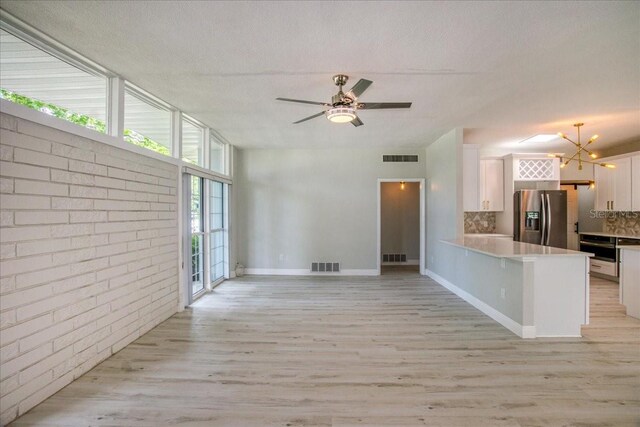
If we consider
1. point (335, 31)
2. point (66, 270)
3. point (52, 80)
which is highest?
point (335, 31)

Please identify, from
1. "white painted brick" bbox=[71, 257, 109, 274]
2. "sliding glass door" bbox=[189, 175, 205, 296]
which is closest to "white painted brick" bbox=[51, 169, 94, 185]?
"white painted brick" bbox=[71, 257, 109, 274]

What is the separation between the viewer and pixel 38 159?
1986mm

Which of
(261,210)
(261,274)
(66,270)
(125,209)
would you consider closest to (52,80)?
(125,209)

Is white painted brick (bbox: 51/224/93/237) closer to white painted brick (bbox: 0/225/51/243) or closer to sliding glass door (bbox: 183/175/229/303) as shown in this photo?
white painted brick (bbox: 0/225/51/243)

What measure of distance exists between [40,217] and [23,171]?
13.5 inches

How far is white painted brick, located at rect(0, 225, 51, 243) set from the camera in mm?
1784

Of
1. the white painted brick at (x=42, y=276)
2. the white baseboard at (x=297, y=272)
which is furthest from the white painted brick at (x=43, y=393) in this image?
the white baseboard at (x=297, y=272)

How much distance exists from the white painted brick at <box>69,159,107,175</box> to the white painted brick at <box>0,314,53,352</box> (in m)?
1.18

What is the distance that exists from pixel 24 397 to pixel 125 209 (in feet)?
5.36

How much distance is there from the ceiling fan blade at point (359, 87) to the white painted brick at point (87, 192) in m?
2.51

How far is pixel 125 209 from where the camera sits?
282 centimetres

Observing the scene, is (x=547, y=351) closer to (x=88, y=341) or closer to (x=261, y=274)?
(x=88, y=341)

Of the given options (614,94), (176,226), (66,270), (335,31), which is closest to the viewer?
(335,31)

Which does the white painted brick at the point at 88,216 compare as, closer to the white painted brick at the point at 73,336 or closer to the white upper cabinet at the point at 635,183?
the white painted brick at the point at 73,336
